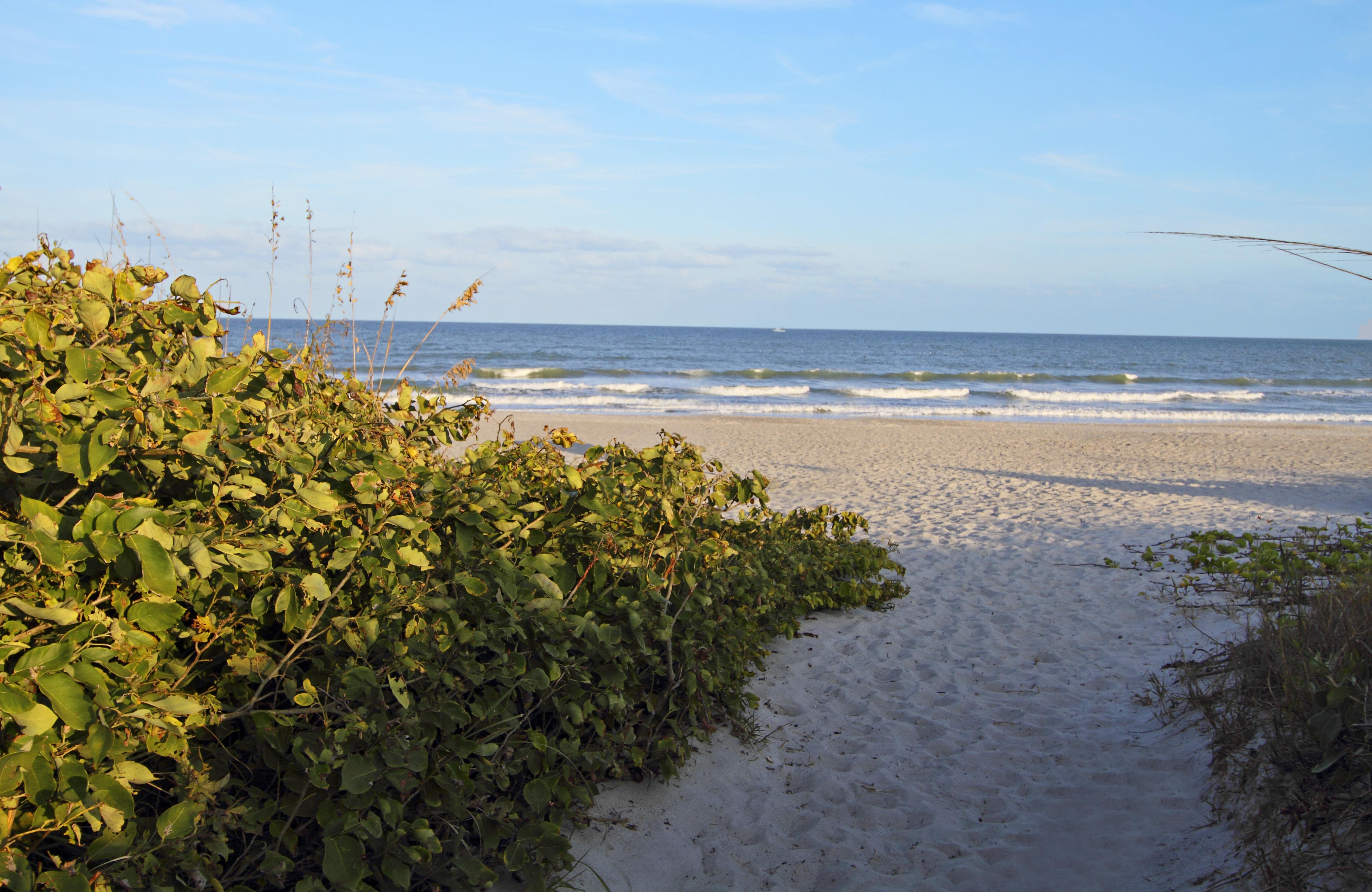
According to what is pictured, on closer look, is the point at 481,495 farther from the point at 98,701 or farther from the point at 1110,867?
the point at 1110,867

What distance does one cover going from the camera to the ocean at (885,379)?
2361cm

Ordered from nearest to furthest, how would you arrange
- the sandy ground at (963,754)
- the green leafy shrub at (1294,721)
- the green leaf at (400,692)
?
the green leaf at (400,692)
the green leafy shrub at (1294,721)
the sandy ground at (963,754)

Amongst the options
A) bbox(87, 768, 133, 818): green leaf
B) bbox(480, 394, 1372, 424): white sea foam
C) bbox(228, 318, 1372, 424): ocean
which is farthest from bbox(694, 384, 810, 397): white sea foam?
bbox(87, 768, 133, 818): green leaf

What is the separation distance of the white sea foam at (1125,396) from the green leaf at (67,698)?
94.9ft

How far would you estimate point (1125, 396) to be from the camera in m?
29.5

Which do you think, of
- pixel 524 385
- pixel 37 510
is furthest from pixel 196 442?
pixel 524 385

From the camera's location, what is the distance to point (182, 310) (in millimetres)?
2113

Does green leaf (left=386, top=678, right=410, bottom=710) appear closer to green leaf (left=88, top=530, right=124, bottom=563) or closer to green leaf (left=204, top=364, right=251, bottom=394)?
green leaf (left=88, top=530, right=124, bottom=563)

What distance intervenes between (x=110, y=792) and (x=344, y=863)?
20.5 inches

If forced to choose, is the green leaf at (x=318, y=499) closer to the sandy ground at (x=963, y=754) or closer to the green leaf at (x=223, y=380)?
the green leaf at (x=223, y=380)

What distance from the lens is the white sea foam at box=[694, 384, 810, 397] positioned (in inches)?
1122

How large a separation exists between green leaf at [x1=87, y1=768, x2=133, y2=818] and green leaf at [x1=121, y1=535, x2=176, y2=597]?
0.38 metres

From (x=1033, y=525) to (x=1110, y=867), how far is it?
5.81 m

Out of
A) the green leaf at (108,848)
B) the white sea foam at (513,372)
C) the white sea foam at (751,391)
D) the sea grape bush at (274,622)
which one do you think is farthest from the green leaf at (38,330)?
the white sea foam at (513,372)
